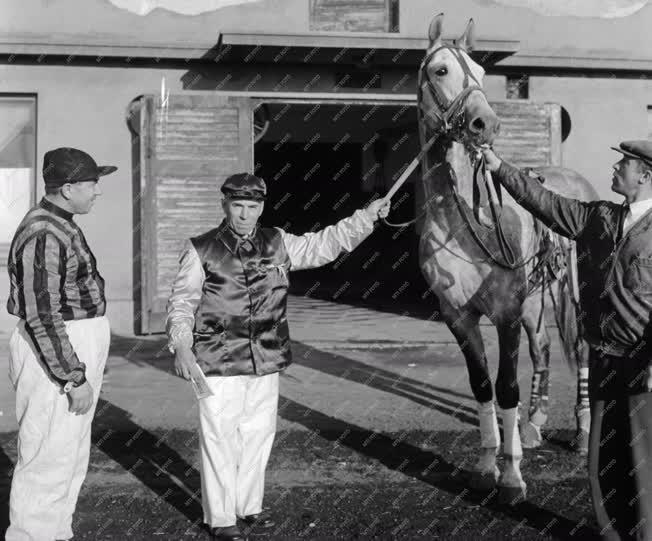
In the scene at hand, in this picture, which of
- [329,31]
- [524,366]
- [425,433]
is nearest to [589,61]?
[329,31]

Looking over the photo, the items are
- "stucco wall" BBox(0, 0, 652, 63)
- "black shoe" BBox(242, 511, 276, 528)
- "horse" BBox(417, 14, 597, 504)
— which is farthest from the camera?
"stucco wall" BBox(0, 0, 652, 63)

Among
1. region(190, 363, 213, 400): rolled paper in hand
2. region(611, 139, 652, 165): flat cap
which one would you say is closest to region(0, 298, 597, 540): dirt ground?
region(190, 363, 213, 400): rolled paper in hand

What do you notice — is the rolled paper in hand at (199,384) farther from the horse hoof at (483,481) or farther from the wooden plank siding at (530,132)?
the wooden plank siding at (530,132)

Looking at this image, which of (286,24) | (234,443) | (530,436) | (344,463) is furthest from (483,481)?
(286,24)

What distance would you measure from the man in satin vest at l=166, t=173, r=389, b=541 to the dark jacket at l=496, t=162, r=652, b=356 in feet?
3.25

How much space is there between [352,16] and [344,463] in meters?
7.71

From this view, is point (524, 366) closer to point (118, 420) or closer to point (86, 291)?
point (118, 420)

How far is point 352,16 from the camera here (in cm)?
1127

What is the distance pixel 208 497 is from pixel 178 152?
23.4 feet

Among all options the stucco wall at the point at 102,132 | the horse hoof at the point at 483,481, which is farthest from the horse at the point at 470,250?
the stucco wall at the point at 102,132

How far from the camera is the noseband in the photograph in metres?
4.57

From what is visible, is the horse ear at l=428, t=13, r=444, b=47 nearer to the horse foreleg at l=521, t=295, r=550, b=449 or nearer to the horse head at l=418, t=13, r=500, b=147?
the horse head at l=418, t=13, r=500, b=147

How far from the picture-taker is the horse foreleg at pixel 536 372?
18.4ft

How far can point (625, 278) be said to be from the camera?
11.0 feet
